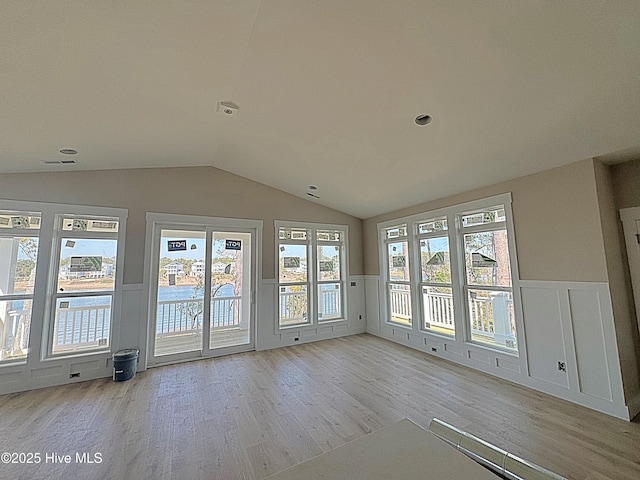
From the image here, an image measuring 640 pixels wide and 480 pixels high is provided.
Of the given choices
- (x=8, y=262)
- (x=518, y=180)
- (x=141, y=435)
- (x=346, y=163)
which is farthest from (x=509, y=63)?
(x=8, y=262)

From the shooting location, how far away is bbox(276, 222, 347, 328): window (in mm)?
5668

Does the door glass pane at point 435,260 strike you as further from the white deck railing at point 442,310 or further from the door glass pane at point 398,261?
Answer: the door glass pane at point 398,261

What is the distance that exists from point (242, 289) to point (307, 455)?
3.41m

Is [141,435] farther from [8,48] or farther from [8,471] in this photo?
[8,48]

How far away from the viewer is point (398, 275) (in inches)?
228

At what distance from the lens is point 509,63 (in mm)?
2150

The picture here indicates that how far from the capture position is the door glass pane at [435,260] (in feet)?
15.5

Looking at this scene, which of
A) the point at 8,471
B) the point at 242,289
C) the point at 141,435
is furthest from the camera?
the point at 242,289

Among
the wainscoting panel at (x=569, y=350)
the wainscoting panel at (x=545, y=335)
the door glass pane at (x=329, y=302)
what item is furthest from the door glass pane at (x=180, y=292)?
the wainscoting panel at (x=545, y=335)

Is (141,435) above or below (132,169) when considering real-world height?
below

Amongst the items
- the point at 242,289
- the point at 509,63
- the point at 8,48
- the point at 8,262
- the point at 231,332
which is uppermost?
the point at 509,63

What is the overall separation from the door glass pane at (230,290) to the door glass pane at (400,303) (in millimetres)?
2971

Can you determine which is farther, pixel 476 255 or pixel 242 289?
pixel 242 289

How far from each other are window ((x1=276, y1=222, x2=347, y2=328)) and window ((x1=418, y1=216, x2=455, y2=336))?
1.86m
